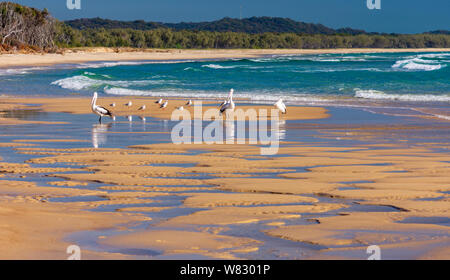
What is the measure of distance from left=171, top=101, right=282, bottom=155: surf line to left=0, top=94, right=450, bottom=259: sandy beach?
520mm

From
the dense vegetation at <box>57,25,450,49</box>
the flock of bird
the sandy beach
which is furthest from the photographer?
the dense vegetation at <box>57,25,450,49</box>

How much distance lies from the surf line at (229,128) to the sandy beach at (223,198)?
20.5 inches

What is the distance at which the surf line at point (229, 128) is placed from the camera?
37.5ft

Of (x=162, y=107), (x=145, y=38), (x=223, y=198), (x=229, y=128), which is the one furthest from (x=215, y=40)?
(x=223, y=198)

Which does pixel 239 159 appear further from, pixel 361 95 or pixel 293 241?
pixel 361 95

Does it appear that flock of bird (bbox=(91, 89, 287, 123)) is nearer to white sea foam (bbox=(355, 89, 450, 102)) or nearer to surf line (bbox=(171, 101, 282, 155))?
surf line (bbox=(171, 101, 282, 155))

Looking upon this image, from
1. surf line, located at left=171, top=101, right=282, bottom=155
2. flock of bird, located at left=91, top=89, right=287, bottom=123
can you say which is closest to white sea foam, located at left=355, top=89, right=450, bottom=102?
surf line, located at left=171, top=101, right=282, bottom=155

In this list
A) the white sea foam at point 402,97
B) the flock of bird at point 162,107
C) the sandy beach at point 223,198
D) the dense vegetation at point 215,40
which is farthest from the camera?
the dense vegetation at point 215,40

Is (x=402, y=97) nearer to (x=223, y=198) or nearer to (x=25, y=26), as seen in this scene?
(x=223, y=198)

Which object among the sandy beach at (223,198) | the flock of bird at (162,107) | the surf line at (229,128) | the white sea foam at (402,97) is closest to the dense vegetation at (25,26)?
the white sea foam at (402,97)

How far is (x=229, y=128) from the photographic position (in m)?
13.9

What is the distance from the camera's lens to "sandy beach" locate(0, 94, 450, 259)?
16.2 feet

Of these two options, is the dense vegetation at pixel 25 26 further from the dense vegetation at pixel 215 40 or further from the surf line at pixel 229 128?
the surf line at pixel 229 128

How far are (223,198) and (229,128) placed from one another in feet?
24.3
